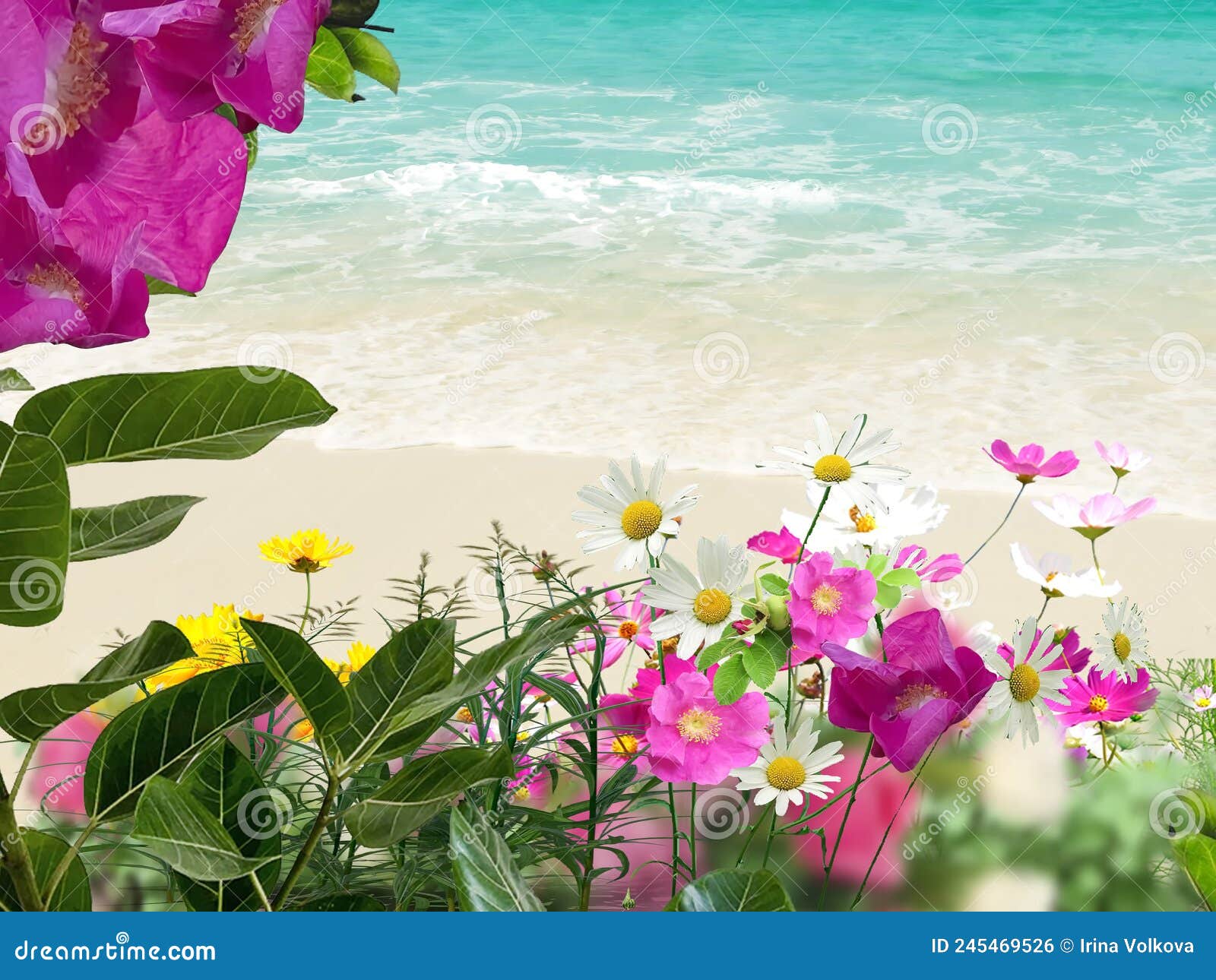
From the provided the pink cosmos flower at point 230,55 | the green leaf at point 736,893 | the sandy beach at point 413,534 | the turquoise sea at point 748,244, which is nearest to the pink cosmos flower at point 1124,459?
the green leaf at point 736,893

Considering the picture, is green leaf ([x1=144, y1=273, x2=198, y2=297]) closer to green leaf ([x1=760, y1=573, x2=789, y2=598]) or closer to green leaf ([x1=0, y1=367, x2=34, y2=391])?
green leaf ([x1=0, y1=367, x2=34, y2=391])

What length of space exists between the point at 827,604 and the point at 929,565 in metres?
0.13

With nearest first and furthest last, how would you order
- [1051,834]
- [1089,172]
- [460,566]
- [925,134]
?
[1051,834] → [460,566] → [1089,172] → [925,134]

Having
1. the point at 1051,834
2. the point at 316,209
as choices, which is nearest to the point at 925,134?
the point at 316,209

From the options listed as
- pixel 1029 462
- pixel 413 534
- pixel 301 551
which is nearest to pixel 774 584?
pixel 1029 462

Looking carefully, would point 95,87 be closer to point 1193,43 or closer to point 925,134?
point 925,134

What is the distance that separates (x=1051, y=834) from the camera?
0.59m

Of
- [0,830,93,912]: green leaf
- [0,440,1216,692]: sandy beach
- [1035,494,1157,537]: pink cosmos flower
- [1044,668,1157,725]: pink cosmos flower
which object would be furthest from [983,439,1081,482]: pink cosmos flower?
[0,440,1216,692]: sandy beach

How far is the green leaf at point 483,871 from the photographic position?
1.06ft

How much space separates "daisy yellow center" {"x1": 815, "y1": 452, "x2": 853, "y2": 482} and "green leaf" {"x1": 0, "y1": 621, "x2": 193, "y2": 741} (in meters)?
0.30

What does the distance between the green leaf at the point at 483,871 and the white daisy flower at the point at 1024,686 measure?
0.27m

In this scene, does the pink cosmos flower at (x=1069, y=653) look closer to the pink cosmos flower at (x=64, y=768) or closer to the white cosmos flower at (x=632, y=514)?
the white cosmos flower at (x=632, y=514)

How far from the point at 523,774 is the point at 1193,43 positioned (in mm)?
11711

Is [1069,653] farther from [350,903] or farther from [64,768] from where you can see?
[64,768]
